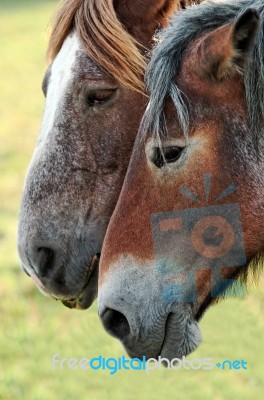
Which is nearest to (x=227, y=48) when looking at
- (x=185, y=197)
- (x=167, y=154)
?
(x=167, y=154)

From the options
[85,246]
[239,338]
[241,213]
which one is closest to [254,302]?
[239,338]

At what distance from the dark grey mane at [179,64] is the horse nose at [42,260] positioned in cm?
103

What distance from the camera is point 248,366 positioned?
6418 mm

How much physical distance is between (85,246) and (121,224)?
68 centimetres

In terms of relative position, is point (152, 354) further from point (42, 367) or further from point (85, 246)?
point (42, 367)

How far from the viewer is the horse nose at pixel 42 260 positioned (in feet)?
14.0

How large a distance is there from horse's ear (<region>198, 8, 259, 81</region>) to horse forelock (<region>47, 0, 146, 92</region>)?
30.2 inches

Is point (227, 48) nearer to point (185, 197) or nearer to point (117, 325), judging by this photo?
point (185, 197)

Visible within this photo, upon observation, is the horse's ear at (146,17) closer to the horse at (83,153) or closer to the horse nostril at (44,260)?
the horse at (83,153)

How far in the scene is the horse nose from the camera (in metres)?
4.26

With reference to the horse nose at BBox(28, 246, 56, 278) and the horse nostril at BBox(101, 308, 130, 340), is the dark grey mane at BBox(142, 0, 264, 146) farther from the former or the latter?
the horse nose at BBox(28, 246, 56, 278)

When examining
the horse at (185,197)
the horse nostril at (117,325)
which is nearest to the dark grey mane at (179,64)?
the horse at (185,197)

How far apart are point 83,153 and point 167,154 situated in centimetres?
84

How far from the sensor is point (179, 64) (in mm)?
3664
